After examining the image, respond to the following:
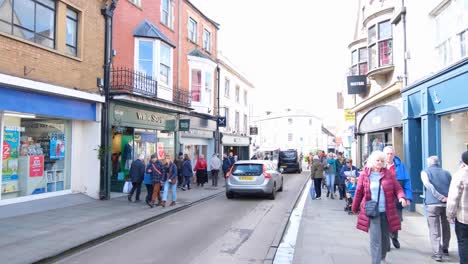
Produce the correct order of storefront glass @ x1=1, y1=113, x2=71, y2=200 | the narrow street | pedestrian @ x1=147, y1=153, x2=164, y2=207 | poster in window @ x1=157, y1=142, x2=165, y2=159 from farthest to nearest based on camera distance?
poster in window @ x1=157, y1=142, x2=165, y2=159
pedestrian @ x1=147, y1=153, x2=164, y2=207
storefront glass @ x1=1, y1=113, x2=71, y2=200
the narrow street

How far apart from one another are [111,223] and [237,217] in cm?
333

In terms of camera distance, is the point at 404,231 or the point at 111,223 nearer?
the point at 404,231

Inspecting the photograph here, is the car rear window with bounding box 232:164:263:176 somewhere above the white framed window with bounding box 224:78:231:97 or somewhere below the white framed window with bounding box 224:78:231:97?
below

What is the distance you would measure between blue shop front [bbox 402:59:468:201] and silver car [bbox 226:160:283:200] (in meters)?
4.77

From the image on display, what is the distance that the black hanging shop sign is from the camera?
704 inches

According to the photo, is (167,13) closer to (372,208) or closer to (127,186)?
(127,186)

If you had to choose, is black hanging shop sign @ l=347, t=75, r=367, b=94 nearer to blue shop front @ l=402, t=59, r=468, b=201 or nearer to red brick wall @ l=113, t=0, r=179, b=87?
blue shop front @ l=402, t=59, r=468, b=201

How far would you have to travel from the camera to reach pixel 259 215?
10.4 metres

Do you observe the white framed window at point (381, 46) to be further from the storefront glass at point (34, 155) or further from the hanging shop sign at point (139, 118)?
the storefront glass at point (34, 155)

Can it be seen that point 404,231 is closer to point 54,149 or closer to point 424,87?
point 424,87

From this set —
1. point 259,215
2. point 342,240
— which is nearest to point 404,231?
point 342,240

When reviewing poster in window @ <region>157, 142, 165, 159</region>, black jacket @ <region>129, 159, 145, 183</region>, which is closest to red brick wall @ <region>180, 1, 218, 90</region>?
poster in window @ <region>157, 142, 165, 159</region>

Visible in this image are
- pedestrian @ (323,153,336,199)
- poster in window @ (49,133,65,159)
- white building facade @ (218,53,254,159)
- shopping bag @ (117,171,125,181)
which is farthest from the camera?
white building facade @ (218,53,254,159)

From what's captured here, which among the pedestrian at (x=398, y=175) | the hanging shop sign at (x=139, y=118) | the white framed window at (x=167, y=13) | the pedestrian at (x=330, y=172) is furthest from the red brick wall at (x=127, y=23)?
the pedestrian at (x=398, y=175)
